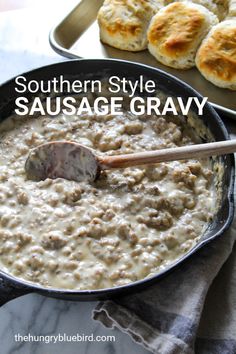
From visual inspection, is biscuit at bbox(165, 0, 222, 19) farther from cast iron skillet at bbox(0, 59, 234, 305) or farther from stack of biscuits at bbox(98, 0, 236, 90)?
cast iron skillet at bbox(0, 59, 234, 305)

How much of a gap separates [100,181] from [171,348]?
0.55m

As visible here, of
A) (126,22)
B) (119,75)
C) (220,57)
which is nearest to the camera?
(119,75)

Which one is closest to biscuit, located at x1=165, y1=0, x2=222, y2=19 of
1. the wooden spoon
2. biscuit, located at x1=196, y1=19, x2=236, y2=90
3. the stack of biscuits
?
the stack of biscuits

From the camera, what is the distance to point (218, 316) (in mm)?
1358

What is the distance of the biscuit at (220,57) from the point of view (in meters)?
1.87

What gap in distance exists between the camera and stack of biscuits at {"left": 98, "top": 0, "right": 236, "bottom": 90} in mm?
1905

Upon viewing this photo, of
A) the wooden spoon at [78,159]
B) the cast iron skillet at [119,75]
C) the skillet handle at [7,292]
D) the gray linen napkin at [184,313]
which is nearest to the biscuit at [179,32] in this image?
the cast iron skillet at [119,75]

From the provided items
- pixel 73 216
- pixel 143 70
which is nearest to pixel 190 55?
pixel 143 70

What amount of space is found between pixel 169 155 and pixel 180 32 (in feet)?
2.40

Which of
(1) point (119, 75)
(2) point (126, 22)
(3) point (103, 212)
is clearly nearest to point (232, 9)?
(2) point (126, 22)

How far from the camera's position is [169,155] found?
1.45m

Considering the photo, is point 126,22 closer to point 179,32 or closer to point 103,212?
point 179,32

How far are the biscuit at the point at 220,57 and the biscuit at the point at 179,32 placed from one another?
0.15 feet

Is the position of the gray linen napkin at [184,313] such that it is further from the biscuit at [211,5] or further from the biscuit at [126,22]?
the biscuit at [211,5]
